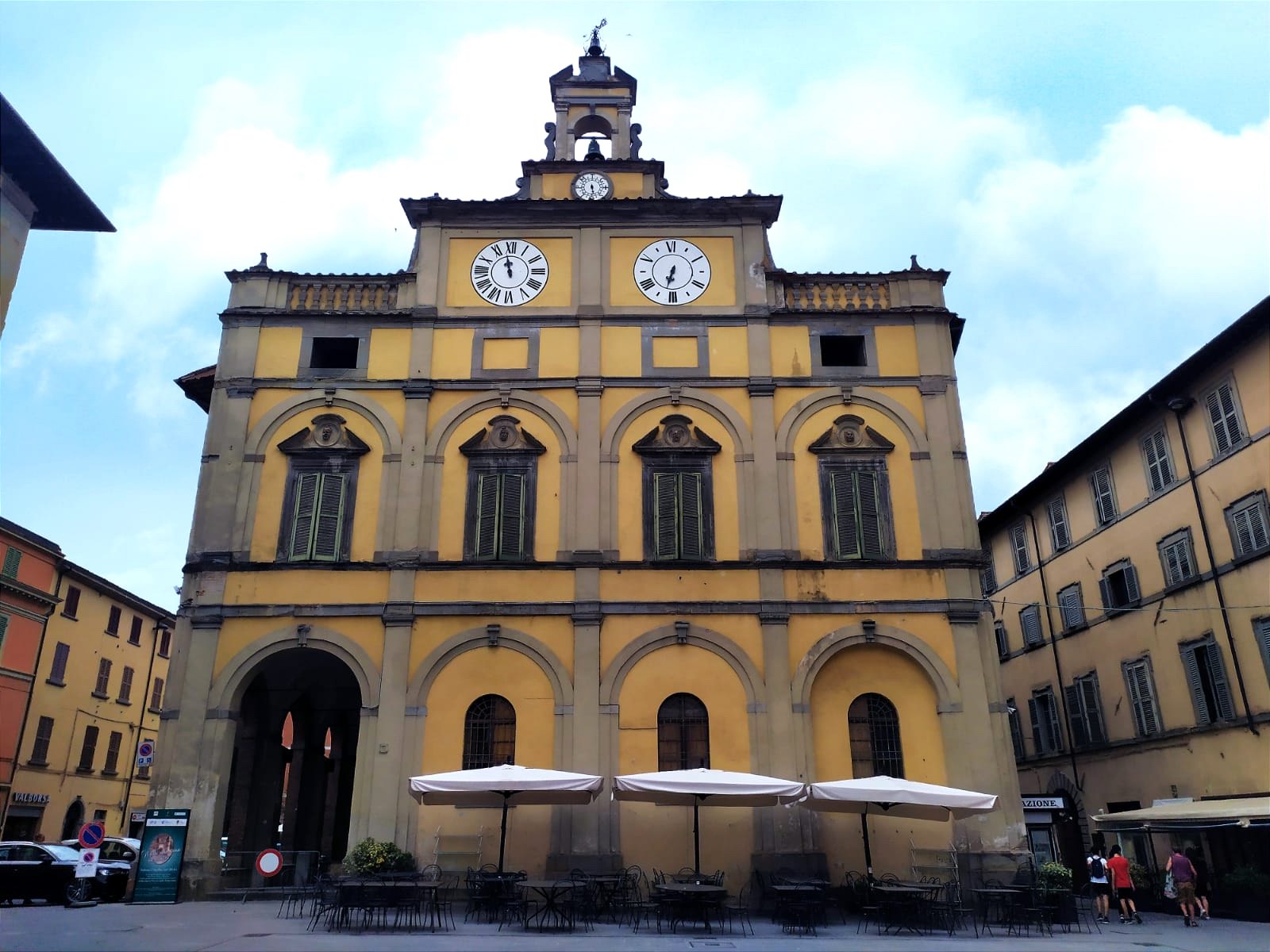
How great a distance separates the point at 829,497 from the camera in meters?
20.4

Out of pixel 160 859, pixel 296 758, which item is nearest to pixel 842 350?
pixel 296 758

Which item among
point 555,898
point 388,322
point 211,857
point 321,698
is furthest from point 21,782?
point 555,898

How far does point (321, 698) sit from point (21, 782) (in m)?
16.0

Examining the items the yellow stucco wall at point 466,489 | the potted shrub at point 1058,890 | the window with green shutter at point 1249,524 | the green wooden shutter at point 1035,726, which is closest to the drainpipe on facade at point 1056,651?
the green wooden shutter at point 1035,726

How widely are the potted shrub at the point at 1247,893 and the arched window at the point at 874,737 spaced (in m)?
7.14

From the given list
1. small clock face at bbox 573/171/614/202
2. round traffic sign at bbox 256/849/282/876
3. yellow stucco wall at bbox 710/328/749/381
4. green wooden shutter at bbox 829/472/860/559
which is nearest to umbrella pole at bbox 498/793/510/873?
round traffic sign at bbox 256/849/282/876

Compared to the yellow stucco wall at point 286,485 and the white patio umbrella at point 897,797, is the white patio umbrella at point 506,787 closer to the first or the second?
the white patio umbrella at point 897,797

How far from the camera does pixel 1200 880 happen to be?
69.4 ft

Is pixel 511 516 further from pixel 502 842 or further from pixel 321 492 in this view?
pixel 502 842

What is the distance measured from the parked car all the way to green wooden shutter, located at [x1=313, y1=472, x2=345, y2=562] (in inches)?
318

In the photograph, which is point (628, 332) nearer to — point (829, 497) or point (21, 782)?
point (829, 497)

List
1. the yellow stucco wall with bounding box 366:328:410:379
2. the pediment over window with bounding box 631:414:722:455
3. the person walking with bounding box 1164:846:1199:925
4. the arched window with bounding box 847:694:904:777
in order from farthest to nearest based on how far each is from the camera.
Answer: the yellow stucco wall with bounding box 366:328:410:379 < the pediment over window with bounding box 631:414:722:455 < the arched window with bounding box 847:694:904:777 < the person walking with bounding box 1164:846:1199:925

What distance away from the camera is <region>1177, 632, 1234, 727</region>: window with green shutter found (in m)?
21.8

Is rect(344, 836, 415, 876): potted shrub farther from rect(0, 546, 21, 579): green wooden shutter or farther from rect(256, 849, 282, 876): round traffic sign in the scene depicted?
rect(0, 546, 21, 579): green wooden shutter
